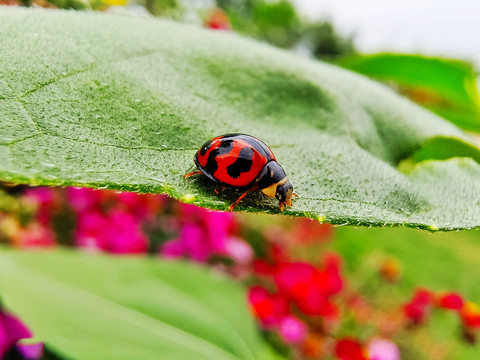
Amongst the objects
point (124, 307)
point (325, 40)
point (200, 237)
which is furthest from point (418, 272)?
point (325, 40)

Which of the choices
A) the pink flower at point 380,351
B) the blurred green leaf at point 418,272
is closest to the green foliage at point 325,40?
the blurred green leaf at point 418,272

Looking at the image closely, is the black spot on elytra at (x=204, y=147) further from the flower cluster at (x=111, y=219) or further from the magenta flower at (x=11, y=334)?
the flower cluster at (x=111, y=219)

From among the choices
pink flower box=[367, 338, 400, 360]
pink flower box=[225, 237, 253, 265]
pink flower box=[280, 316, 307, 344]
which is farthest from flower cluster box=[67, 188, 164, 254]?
pink flower box=[367, 338, 400, 360]

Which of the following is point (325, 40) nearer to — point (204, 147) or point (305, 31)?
point (305, 31)

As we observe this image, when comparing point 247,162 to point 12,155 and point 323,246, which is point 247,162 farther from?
point 323,246

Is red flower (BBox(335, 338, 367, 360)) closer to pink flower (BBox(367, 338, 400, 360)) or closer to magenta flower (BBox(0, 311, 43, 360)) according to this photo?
pink flower (BBox(367, 338, 400, 360))

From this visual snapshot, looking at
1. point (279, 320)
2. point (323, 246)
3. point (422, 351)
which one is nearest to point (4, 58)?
point (279, 320)
